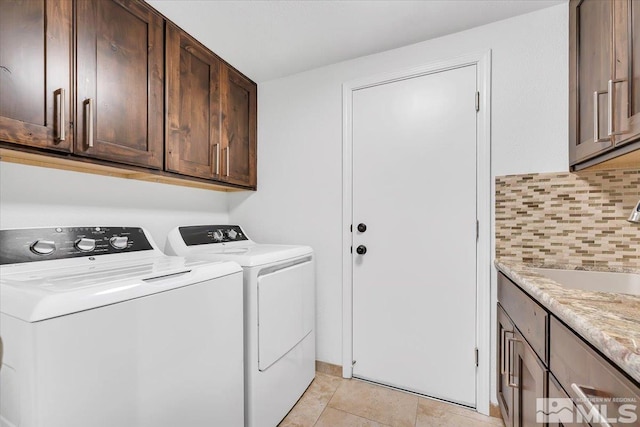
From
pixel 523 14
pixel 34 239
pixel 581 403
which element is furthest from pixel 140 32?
pixel 581 403

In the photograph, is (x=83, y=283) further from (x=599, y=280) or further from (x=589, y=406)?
(x=599, y=280)

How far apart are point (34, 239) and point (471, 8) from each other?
7.75ft

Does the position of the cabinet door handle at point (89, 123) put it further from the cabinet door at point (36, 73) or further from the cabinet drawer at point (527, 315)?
the cabinet drawer at point (527, 315)

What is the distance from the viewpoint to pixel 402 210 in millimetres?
1864

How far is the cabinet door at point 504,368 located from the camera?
4.36 ft

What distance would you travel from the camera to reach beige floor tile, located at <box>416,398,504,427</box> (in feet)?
5.17

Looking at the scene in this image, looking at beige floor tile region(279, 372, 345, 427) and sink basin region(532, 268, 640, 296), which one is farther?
beige floor tile region(279, 372, 345, 427)

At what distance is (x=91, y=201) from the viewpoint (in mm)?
1551

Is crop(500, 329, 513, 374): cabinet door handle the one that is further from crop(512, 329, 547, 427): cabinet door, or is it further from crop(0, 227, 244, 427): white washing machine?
crop(0, 227, 244, 427): white washing machine

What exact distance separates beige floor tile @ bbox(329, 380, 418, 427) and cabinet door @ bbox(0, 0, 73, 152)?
6.47 feet

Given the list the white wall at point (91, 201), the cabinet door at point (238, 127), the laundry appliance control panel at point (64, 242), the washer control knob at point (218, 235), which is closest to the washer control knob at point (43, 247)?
the laundry appliance control panel at point (64, 242)

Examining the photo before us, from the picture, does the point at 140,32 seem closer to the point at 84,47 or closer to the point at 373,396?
the point at 84,47

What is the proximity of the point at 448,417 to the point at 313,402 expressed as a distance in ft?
2.60

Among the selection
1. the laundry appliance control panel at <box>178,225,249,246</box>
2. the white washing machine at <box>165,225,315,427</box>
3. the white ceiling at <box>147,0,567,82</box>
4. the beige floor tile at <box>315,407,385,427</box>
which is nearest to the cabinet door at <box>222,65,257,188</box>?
the white ceiling at <box>147,0,567,82</box>
